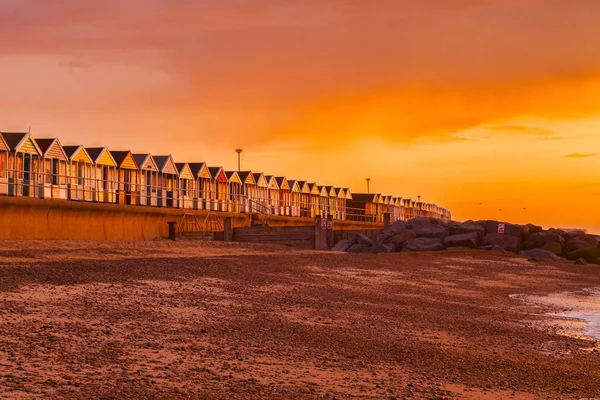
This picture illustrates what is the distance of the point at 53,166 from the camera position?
50.3m

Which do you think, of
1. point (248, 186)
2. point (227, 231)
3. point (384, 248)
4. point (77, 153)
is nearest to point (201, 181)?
point (248, 186)

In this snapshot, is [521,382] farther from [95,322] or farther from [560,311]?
[560,311]

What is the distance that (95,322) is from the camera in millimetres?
11266

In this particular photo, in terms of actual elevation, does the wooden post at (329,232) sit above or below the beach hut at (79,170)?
below

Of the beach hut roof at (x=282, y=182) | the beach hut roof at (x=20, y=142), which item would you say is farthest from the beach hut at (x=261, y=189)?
the beach hut roof at (x=20, y=142)

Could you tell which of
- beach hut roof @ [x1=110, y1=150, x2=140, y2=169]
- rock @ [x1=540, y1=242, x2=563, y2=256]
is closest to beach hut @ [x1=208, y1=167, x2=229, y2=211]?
beach hut roof @ [x1=110, y1=150, x2=140, y2=169]

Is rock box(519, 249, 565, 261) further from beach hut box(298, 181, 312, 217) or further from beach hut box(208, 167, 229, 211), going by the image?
beach hut box(298, 181, 312, 217)

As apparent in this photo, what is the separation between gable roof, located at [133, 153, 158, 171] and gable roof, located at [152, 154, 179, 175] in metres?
1.11

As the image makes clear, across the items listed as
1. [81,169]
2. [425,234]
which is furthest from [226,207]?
[425,234]

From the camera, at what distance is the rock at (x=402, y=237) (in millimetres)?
45800

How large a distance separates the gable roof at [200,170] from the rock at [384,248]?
27772 millimetres

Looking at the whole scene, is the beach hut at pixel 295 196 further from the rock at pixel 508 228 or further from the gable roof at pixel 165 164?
the rock at pixel 508 228

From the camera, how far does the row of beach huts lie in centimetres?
4688

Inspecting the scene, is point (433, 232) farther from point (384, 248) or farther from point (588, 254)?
point (588, 254)
